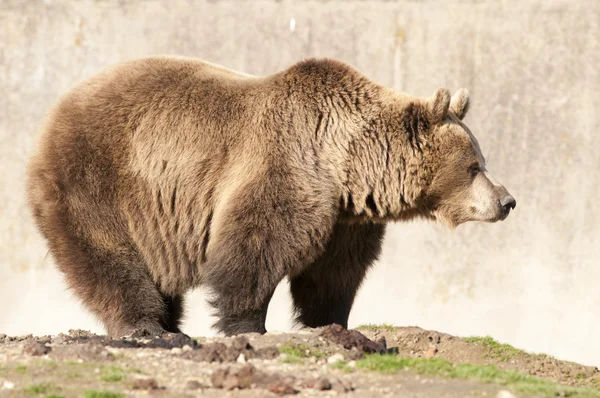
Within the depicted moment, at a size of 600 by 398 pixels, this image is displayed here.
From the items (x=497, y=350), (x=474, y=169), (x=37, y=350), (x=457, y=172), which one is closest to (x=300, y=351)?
(x=37, y=350)

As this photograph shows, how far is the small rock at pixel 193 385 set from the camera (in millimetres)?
4857

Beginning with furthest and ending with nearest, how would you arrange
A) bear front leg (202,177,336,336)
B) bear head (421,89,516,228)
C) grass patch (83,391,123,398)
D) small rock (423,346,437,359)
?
small rock (423,346,437,359)
bear head (421,89,516,228)
bear front leg (202,177,336,336)
grass patch (83,391,123,398)

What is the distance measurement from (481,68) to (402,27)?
920mm

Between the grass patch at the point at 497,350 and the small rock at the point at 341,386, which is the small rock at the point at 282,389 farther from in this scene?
the grass patch at the point at 497,350

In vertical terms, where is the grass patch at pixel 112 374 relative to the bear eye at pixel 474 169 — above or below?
below

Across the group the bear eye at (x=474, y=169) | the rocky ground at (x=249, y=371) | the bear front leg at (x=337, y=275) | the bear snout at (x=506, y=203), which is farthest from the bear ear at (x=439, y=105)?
the rocky ground at (x=249, y=371)

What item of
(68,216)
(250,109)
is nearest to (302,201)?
(250,109)

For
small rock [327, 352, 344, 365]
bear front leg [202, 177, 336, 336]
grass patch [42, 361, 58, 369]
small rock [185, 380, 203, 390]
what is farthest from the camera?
bear front leg [202, 177, 336, 336]

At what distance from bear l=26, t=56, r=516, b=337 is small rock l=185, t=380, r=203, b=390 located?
193 cm

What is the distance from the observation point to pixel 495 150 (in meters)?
10.3

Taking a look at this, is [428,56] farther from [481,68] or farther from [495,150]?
[495,150]

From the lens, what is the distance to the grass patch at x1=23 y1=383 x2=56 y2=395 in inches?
186

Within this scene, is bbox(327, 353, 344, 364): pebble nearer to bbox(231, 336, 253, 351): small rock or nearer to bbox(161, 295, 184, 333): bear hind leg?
bbox(231, 336, 253, 351): small rock

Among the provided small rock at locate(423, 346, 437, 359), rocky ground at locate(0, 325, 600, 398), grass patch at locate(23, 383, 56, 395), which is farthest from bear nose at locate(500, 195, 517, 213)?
grass patch at locate(23, 383, 56, 395)
